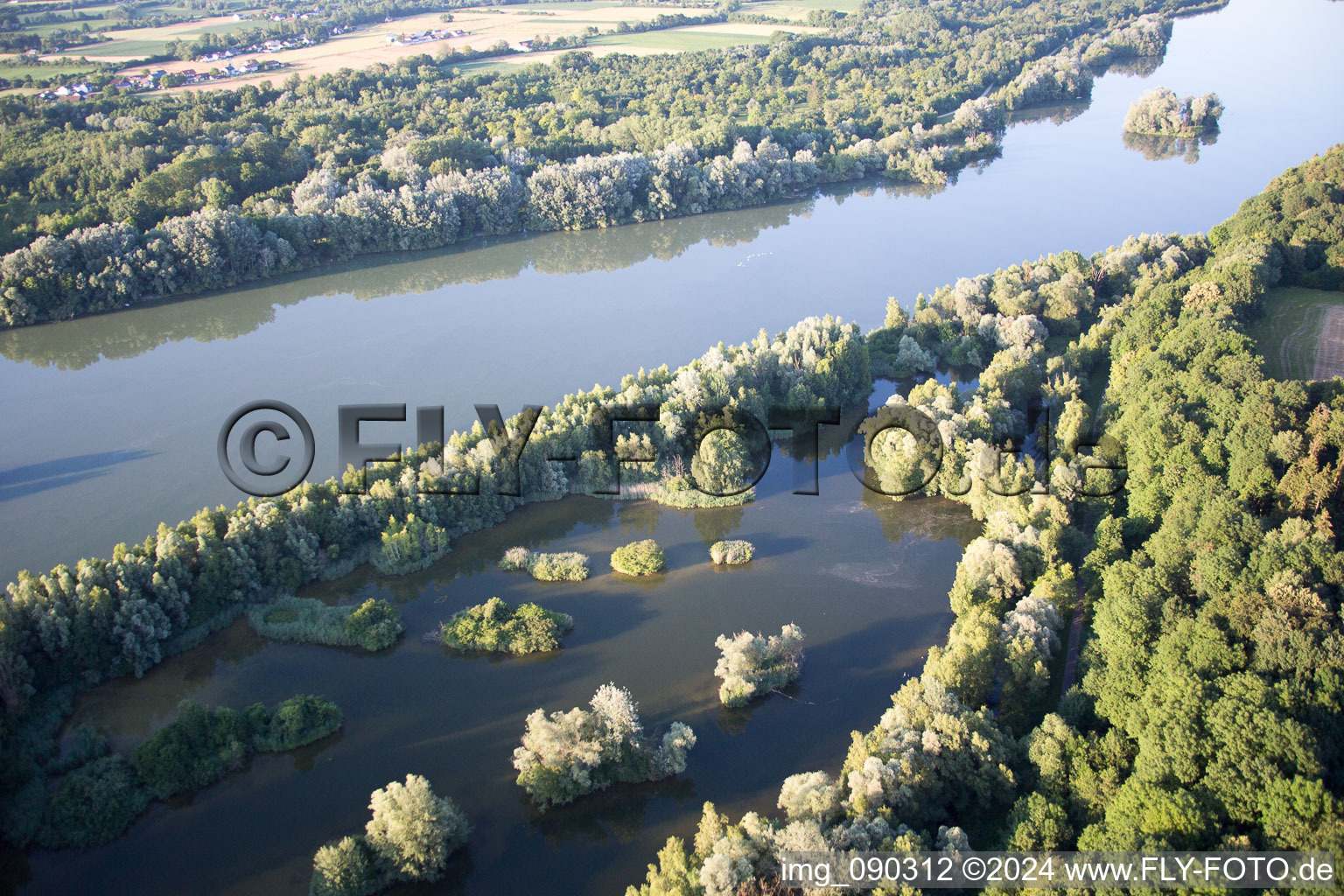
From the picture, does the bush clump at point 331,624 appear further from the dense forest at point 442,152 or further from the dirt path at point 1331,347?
the dirt path at point 1331,347

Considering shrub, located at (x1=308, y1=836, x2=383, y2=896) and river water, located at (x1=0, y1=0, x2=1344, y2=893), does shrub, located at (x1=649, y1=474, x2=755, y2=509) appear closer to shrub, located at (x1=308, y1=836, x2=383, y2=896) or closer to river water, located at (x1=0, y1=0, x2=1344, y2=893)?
river water, located at (x1=0, y1=0, x2=1344, y2=893)

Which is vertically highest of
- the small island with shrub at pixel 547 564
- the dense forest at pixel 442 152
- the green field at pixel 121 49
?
the green field at pixel 121 49

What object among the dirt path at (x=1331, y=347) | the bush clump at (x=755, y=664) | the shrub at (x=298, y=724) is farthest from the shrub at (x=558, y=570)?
the dirt path at (x=1331, y=347)

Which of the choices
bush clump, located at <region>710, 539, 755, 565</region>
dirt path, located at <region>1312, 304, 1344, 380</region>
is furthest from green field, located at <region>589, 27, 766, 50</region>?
bush clump, located at <region>710, 539, 755, 565</region>

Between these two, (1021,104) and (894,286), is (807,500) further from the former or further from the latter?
(1021,104)

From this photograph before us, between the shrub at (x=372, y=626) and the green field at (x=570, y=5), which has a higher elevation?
the green field at (x=570, y=5)

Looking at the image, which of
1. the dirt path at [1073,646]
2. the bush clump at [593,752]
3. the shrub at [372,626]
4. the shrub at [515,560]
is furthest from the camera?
the shrub at [515,560]

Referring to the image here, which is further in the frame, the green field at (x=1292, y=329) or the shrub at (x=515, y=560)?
the green field at (x=1292, y=329)
